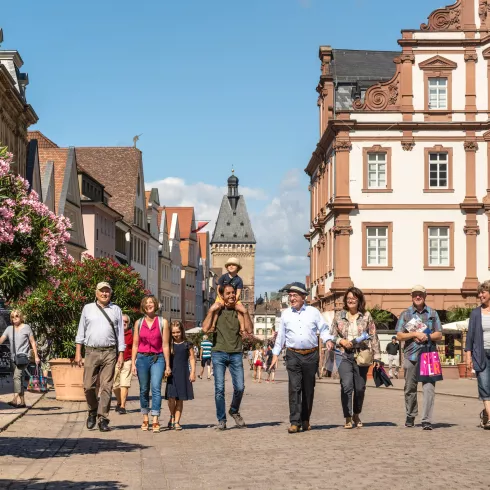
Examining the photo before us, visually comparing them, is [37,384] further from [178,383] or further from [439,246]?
[439,246]

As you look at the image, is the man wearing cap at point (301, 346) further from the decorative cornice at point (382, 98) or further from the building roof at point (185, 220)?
the building roof at point (185, 220)

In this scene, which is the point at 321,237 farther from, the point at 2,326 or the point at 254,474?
the point at 254,474

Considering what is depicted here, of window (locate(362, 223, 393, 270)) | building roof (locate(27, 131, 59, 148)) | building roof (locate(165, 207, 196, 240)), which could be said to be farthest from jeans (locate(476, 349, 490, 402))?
building roof (locate(165, 207, 196, 240))

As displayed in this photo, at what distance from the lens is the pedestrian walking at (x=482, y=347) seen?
1542cm

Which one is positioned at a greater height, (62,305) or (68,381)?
(62,305)

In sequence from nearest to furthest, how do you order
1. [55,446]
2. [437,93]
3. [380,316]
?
[55,446] → [380,316] → [437,93]

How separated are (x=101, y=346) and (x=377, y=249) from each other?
1516 inches

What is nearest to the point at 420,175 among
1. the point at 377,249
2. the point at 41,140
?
the point at 377,249

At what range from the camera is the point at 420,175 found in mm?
53125

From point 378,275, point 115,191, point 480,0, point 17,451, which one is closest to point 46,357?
point 17,451

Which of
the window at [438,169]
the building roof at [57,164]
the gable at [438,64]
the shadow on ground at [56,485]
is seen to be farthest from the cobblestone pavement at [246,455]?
the building roof at [57,164]

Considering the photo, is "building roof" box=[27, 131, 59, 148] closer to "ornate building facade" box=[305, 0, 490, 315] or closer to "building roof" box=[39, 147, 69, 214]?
"building roof" box=[39, 147, 69, 214]

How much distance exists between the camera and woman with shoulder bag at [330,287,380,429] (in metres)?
15.6

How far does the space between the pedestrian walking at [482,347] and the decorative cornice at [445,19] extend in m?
38.2
